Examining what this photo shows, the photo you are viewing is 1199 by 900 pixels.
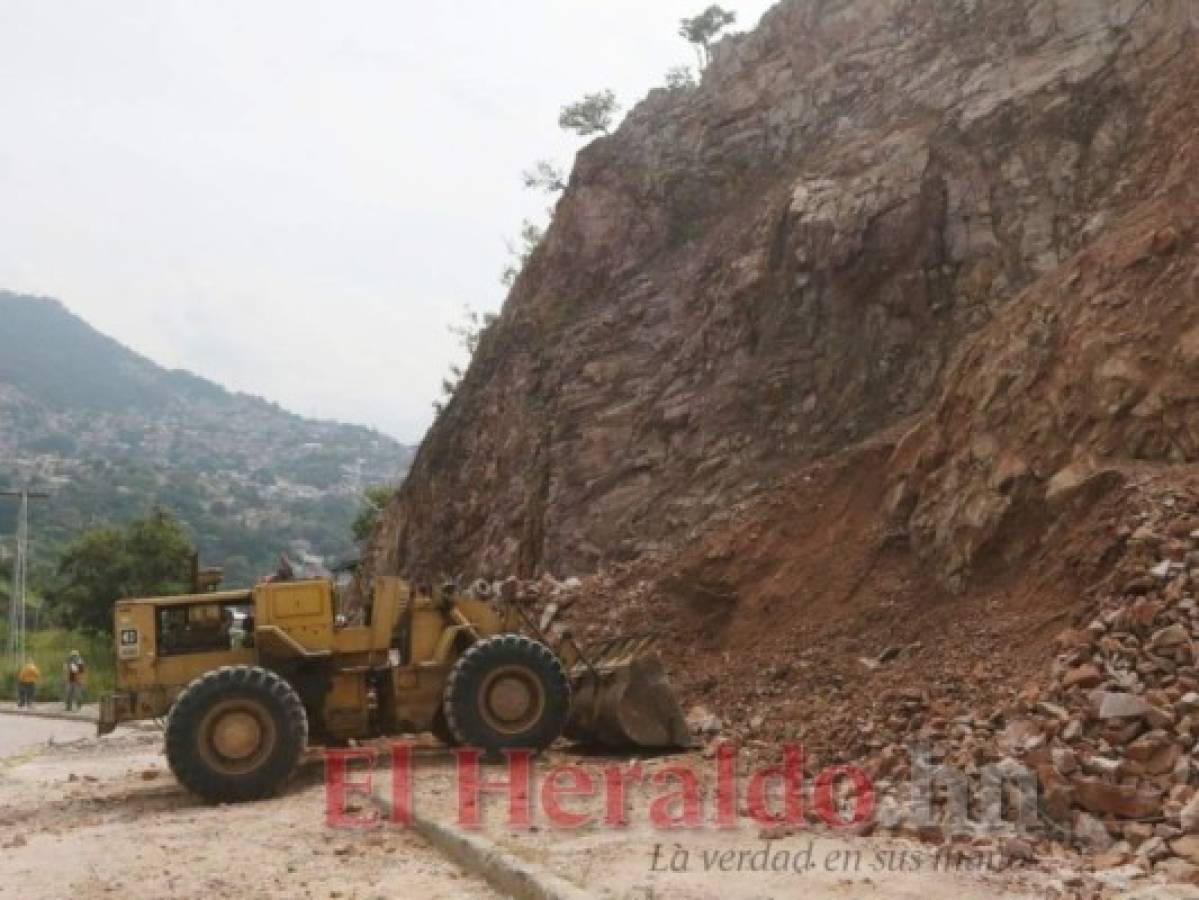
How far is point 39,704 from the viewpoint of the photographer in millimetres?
36406

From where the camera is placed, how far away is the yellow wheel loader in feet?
36.2

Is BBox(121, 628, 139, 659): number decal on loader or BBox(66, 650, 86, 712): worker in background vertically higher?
BBox(121, 628, 139, 659): number decal on loader

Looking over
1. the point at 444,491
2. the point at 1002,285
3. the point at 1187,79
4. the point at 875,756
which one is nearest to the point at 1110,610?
the point at 875,756

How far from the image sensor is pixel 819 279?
753 inches

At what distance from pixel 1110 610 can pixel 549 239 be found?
18877 mm

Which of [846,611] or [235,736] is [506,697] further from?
[846,611]

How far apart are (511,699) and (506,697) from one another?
0.05 m

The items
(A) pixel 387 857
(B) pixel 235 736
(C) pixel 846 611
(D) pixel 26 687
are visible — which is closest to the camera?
(A) pixel 387 857

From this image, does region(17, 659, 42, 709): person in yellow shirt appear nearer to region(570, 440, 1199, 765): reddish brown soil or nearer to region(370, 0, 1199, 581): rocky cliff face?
region(370, 0, 1199, 581): rocky cliff face

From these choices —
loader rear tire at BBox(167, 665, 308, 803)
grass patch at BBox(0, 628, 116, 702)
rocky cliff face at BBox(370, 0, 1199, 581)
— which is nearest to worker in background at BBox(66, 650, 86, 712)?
grass patch at BBox(0, 628, 116, 702)

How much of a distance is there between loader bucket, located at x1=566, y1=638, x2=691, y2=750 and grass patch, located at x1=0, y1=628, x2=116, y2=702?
75.9 feet

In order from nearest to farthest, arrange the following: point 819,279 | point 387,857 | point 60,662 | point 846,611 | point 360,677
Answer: point 387,857
point 360,677
point 846,611
point 819,279
point 60,662

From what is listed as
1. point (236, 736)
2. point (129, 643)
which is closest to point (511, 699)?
point (236, 736)

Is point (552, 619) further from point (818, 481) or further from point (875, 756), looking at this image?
point (875, 756)
